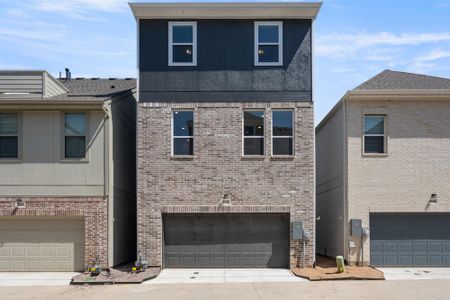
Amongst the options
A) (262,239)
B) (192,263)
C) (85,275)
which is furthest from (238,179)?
(85,275)

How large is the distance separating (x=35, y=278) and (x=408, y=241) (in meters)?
12.7

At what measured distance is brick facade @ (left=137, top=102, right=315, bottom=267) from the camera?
57.6ft

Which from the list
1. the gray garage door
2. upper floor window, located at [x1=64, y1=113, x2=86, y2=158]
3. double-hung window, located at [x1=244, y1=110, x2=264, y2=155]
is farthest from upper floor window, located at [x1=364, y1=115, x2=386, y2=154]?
upper floor window, located at [x1=64, y1=113, x2=86, y2=158]

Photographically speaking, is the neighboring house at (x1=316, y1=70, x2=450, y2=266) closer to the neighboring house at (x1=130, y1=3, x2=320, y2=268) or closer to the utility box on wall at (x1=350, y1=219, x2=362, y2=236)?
the utility box on wall at (x1=350, y1=219, x2=362, y2=236)

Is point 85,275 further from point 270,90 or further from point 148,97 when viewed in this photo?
point 270,90

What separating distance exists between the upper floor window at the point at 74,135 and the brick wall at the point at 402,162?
932 centimetres

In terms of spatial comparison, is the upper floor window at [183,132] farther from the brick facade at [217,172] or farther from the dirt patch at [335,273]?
the dirt patch at [335,273]

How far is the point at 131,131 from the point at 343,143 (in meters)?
8.56

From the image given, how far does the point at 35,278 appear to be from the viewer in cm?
1598

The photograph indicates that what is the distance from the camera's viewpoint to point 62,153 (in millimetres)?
17250

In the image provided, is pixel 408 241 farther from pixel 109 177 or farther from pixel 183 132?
pixel 109 177

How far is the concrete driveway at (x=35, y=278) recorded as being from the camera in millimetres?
15227

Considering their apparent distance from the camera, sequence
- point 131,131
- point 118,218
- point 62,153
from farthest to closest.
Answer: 1. point 131,131
2. point 118,218
3. point 62,153

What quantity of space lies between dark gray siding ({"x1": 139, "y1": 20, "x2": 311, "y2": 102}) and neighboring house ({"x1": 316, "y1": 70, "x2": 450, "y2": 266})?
218 centimetres
